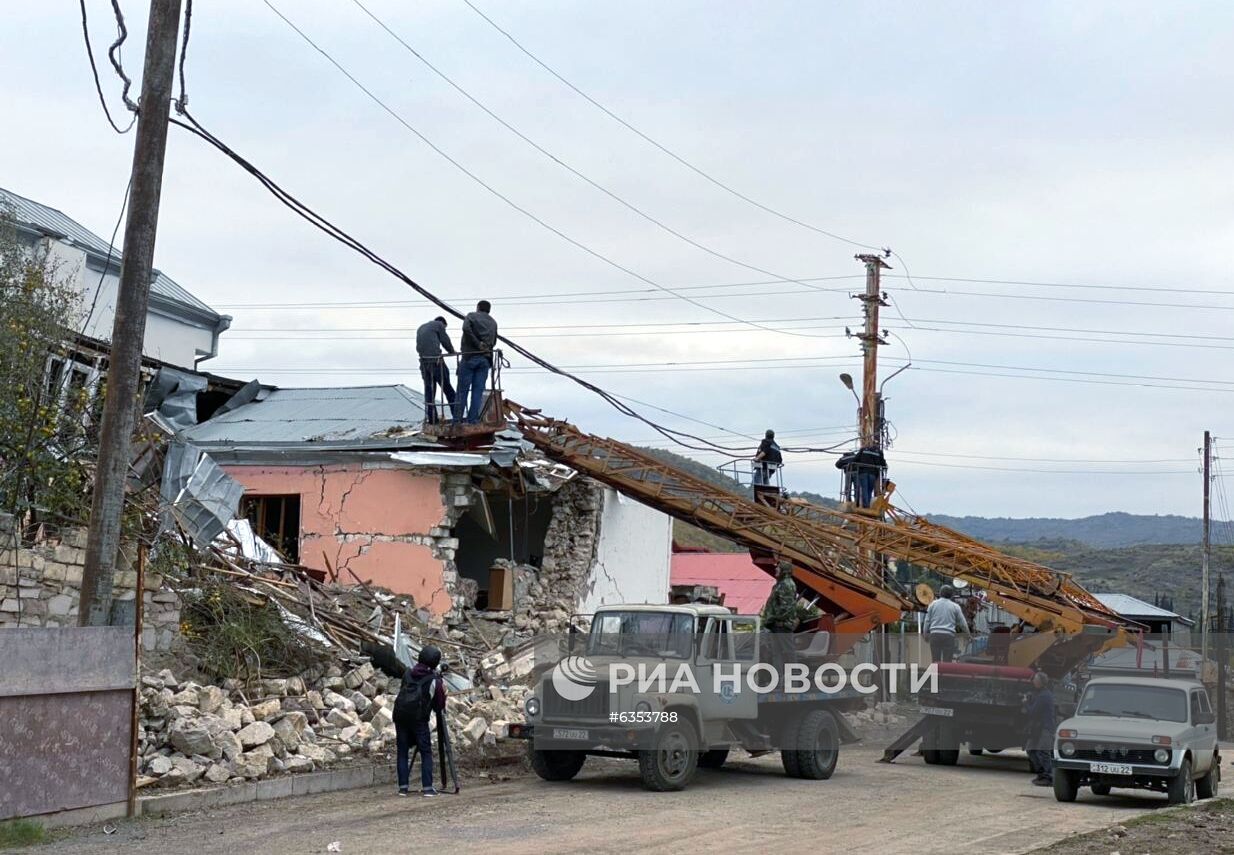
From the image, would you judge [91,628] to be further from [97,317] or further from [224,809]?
[97,317]

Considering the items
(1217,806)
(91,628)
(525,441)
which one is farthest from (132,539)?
(1217,806)

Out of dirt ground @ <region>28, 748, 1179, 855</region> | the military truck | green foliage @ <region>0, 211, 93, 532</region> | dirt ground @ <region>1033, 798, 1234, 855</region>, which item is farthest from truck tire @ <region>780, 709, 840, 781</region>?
green foliage @ <region>0, 211, 93, 532</region>

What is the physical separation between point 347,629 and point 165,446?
3.58m

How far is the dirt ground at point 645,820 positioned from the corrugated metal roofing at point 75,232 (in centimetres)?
2285

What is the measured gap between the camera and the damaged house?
2273 centimetres

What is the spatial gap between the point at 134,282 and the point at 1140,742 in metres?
11.7

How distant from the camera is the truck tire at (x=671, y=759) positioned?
15.1 metres

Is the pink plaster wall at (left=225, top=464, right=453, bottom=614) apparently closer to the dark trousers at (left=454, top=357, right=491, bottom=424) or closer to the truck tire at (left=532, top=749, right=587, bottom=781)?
the dark trousers at (left=454, top=357, right=491, bottom=424)

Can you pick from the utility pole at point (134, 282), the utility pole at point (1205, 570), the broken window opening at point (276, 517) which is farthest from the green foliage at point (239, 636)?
the utility pole at point (1205, 570)

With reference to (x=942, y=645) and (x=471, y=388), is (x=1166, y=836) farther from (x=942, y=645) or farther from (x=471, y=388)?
(x=471, y=388)

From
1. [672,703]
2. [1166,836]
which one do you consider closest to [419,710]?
[672,703]

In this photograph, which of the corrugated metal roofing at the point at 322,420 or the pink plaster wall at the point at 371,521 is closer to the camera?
the pink plaster wall at the point at 371,521

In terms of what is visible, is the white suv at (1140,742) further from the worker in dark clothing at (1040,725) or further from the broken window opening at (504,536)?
the broken window opening at (504,536)

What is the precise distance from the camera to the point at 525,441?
22.6 metres
